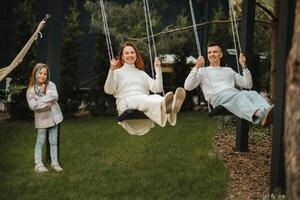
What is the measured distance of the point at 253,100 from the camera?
6023 mm

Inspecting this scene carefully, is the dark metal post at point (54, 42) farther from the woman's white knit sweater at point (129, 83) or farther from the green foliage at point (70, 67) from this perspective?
the green foliage at point (70, 67)

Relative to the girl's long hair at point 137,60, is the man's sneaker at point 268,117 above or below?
below

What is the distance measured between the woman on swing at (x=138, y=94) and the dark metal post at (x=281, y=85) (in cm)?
89

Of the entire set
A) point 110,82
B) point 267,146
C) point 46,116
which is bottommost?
point 267,146

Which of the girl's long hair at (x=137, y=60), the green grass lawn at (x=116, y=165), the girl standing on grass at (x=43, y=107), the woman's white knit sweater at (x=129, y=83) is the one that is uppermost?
the girl's long hair at (x=137, y=60)

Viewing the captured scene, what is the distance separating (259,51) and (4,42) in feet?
19.8

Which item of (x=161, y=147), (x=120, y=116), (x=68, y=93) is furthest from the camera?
(x=68, y=93)

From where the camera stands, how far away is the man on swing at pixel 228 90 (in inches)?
229

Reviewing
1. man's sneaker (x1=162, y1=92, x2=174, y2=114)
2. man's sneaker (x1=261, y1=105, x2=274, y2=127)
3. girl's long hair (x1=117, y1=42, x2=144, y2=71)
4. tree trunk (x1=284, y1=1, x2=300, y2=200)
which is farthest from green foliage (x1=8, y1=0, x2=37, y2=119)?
tree trunk (x1=284, y1=1, x2=300, y2=200)

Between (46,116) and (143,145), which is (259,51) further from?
(46,116)

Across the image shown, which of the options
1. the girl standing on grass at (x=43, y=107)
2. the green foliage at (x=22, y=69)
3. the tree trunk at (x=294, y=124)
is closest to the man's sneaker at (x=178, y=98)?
the girl standing on grass at (x=43, y=107)

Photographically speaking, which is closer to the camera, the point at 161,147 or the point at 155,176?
the point at 155,176

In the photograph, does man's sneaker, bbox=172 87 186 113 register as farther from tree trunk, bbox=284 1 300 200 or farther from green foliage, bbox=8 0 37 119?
green foliage, bbox=8 0 37 119

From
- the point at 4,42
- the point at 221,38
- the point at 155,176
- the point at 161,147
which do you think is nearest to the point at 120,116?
the point at 155,176
